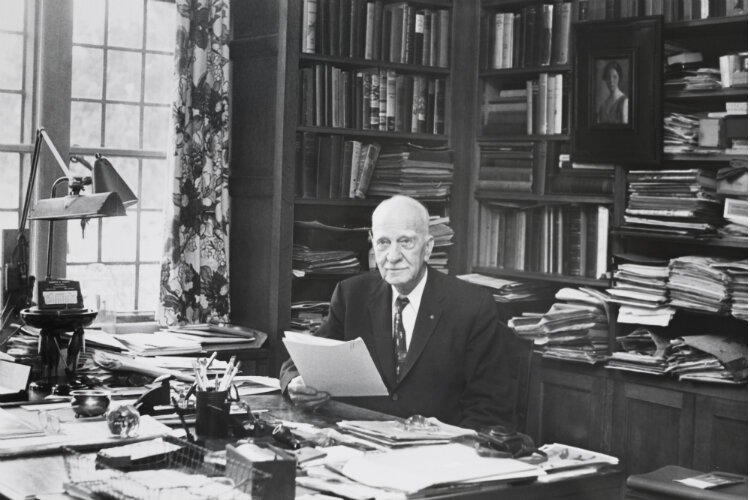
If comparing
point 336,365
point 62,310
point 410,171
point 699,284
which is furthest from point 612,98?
point 62,310

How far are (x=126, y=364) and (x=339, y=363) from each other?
83 centimetres

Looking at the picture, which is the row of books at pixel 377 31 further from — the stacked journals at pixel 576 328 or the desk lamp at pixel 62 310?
the desk lamp at pixel 62 310

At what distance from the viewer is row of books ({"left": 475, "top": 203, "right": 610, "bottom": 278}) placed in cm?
461

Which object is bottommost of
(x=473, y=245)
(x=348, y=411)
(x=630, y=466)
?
(x=630, y=466)

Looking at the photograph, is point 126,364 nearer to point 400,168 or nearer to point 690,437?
point 400,168

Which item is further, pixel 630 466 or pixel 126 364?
pixel 630 466

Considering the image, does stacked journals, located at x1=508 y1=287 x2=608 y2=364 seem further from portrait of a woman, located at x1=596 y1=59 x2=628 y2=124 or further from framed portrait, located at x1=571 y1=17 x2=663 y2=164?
portrait of a woman, located at x1=596 y1=59 x2=628 y2=124

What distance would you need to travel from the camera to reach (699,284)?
410 cm

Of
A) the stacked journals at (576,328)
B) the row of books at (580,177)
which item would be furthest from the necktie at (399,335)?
the row of books at (580,177)

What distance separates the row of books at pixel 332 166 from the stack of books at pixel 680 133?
1.31 metres

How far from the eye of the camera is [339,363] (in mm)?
2834

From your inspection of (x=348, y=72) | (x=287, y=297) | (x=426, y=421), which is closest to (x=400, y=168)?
(x=348, y=72)

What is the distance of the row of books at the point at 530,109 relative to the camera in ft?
15.6

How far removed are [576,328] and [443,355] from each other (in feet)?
4.61
